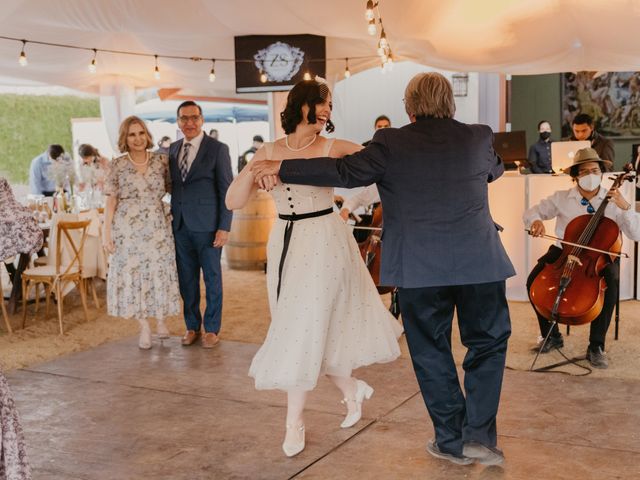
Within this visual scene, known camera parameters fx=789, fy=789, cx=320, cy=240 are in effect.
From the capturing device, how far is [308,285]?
334 centimetres

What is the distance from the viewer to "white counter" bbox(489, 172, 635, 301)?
6.62 m

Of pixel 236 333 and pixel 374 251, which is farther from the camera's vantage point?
pixel 236 333

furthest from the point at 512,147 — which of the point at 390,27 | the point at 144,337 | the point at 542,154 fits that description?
the point at 144,337

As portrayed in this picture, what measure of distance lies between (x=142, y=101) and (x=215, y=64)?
5.38m

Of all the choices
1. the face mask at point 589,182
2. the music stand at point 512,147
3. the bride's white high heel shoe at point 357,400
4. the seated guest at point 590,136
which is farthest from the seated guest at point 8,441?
the music stand at point 512,147

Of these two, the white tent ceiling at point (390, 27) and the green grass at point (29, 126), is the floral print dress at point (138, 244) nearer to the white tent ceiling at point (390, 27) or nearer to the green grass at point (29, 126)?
the white tent ceiling at point (390, 27)

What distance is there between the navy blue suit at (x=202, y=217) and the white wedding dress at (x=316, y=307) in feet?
6.14

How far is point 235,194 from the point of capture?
3.30 metres

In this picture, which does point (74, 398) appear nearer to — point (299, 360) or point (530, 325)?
point (299, 360)

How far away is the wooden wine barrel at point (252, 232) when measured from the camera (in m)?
8.80

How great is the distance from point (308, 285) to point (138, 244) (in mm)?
2301

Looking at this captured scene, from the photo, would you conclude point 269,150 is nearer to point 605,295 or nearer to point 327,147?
point 327,147

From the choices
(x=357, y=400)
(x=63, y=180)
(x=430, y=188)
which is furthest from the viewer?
(x=63, y=180)

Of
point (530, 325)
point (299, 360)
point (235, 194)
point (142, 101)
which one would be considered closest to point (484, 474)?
point (299, 360)
